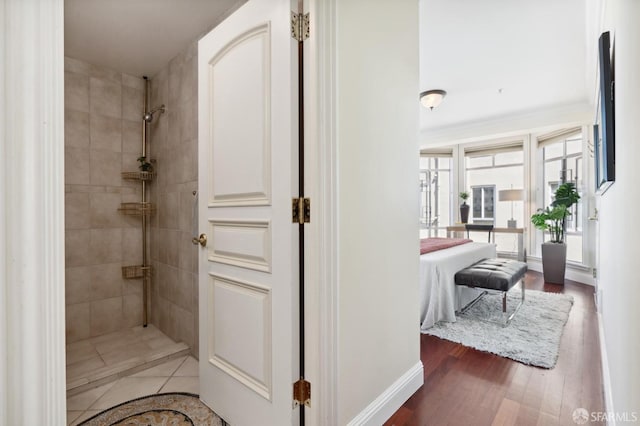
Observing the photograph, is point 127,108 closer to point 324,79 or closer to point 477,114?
point 324,79

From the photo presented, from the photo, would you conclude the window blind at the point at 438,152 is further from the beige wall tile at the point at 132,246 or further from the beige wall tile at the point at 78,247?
the beige wall tile at the point at 78,247

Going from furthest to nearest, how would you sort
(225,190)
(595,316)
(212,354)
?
1. (595,316)
2. (212,354)
3. (225,190)

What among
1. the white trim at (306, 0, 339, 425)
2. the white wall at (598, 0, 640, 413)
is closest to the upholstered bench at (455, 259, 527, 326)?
the white wall at (598, 0, 640, 413)

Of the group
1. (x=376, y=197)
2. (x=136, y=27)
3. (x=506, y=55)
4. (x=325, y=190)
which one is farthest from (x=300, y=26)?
(x=506, y=55)

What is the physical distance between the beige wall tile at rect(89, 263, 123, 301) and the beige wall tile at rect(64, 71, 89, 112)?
1410mm

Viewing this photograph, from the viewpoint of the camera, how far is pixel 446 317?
9.32ft

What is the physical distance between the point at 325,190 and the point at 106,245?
2572 millimetres

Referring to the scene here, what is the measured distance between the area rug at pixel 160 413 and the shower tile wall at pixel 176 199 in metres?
0.55

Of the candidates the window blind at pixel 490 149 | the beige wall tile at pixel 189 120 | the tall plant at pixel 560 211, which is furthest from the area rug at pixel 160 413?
the window blind at pixel 490 149

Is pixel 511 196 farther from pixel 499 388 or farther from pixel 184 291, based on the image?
pixel 184 291

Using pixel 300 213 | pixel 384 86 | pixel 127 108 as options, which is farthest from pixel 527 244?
pixel 127 108

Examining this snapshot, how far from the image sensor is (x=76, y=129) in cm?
266

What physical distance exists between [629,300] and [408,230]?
0.97m

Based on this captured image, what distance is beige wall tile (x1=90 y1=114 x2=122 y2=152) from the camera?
2.75 m
